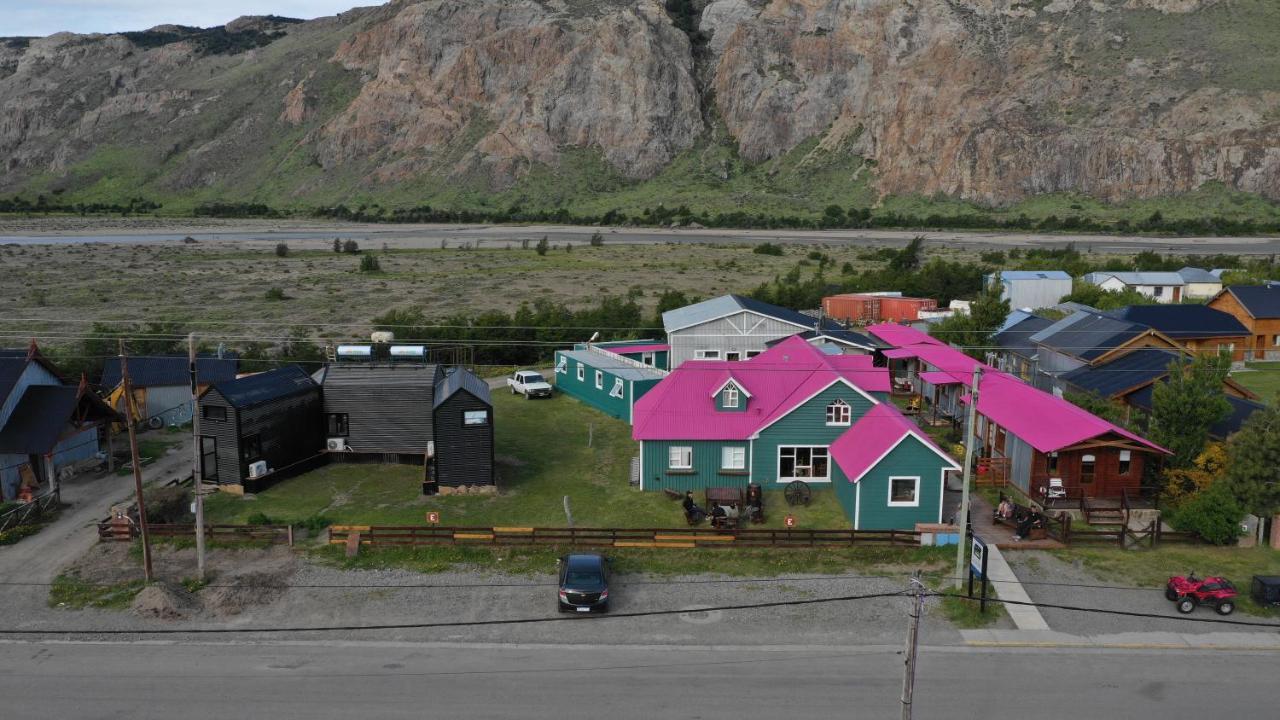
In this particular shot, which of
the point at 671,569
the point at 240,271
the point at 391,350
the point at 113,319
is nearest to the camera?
the point at 671,569

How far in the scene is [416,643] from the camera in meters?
21.5

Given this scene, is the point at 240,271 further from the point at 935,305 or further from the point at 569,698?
the point at 569,698

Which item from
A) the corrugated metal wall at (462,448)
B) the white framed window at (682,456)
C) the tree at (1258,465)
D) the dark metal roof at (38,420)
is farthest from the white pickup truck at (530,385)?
the tree at (1258,465)

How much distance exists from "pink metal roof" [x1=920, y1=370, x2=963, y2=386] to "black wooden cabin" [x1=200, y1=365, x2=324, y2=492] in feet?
90.5

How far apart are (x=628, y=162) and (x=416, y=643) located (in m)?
176

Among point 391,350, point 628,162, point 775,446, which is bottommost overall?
point 775,446

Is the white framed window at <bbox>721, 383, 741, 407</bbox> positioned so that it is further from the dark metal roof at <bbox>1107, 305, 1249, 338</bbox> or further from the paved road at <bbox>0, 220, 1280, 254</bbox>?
the paved road at <bbox>0, 220, 1280, 254</bbox>

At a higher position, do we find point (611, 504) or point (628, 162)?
point (628, 162)

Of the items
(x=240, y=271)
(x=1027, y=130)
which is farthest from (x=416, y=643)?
(x=1027, y=130)

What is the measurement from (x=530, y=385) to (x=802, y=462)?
19.4m

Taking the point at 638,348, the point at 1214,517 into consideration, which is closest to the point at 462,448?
the point at 638,348

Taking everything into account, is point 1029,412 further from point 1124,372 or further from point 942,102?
point 942,102

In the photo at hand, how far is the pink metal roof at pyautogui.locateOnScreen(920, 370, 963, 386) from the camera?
40.9 meters

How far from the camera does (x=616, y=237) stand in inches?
5546
